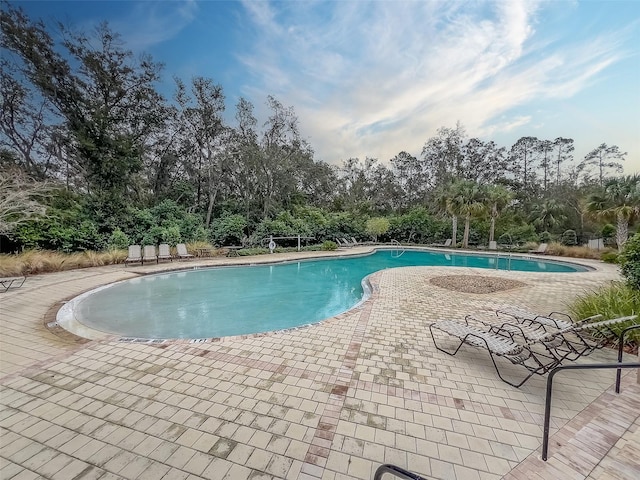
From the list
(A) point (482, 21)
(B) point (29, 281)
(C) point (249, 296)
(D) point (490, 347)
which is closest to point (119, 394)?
(D) point (490, 347)

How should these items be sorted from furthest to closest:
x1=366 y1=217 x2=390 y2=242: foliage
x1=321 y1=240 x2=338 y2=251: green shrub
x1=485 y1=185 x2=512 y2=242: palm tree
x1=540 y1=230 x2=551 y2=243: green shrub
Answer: x1=366 y1=217 x2=390 y2=242: foliage
x1=540 y1=230 x2=551 y2=243: green shrub
x1=485 y1=185 x2=512 y2=242: palm tree
x1=321 y1=240 x2=338 y2=251: green shrub

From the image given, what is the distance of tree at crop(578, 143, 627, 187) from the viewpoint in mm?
23406

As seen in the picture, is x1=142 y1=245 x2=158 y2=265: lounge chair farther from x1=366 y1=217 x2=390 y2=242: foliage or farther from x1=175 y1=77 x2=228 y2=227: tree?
x1=366 y1=217 x2=390 y2=242: foliage

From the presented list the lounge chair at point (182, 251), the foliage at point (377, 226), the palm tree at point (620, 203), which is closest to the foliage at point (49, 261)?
the lounge chair at point (182, 251)

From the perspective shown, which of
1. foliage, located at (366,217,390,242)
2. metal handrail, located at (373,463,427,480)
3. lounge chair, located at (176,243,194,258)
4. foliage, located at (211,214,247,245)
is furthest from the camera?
foliage, located at (366,217,390,242)

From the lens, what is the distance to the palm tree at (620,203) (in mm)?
11109

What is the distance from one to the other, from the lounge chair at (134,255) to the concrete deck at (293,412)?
21.3 feet

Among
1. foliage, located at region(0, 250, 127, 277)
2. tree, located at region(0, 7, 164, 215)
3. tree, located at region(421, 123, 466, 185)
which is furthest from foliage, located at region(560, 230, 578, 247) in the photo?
tree, located at region(0, 7, 164, 215)

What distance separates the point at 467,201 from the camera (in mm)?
17078

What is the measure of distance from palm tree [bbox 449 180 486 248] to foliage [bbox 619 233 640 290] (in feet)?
44.3

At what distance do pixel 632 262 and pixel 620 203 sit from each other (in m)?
11.0

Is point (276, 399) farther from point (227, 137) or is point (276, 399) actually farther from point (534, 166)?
point (534, 166)

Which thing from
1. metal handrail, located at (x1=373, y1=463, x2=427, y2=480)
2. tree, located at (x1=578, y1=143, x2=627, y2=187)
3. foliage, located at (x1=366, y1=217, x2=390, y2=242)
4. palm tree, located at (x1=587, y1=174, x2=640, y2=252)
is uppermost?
tree, located at (x1=578, y1=143, x2=627, y2=187)

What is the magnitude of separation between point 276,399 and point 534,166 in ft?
112
